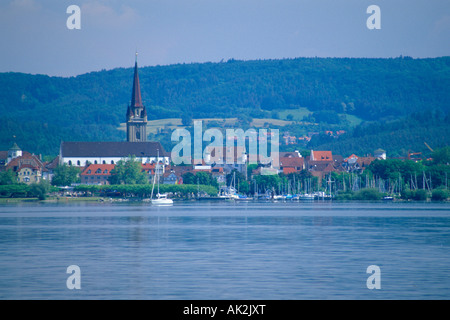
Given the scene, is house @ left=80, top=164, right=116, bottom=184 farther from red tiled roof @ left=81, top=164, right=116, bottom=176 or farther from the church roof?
the church roof

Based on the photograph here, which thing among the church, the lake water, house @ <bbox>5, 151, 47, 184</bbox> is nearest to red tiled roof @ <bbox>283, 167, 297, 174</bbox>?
the church

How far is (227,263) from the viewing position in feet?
100

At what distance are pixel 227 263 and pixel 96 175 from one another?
15210cm

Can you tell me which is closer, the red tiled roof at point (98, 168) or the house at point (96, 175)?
the house at point (96, 175)

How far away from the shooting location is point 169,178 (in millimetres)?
170125

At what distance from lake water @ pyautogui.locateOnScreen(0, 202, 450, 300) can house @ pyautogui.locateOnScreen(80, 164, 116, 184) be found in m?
129

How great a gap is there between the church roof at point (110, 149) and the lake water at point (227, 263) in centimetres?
14527

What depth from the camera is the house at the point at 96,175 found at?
587 feet
